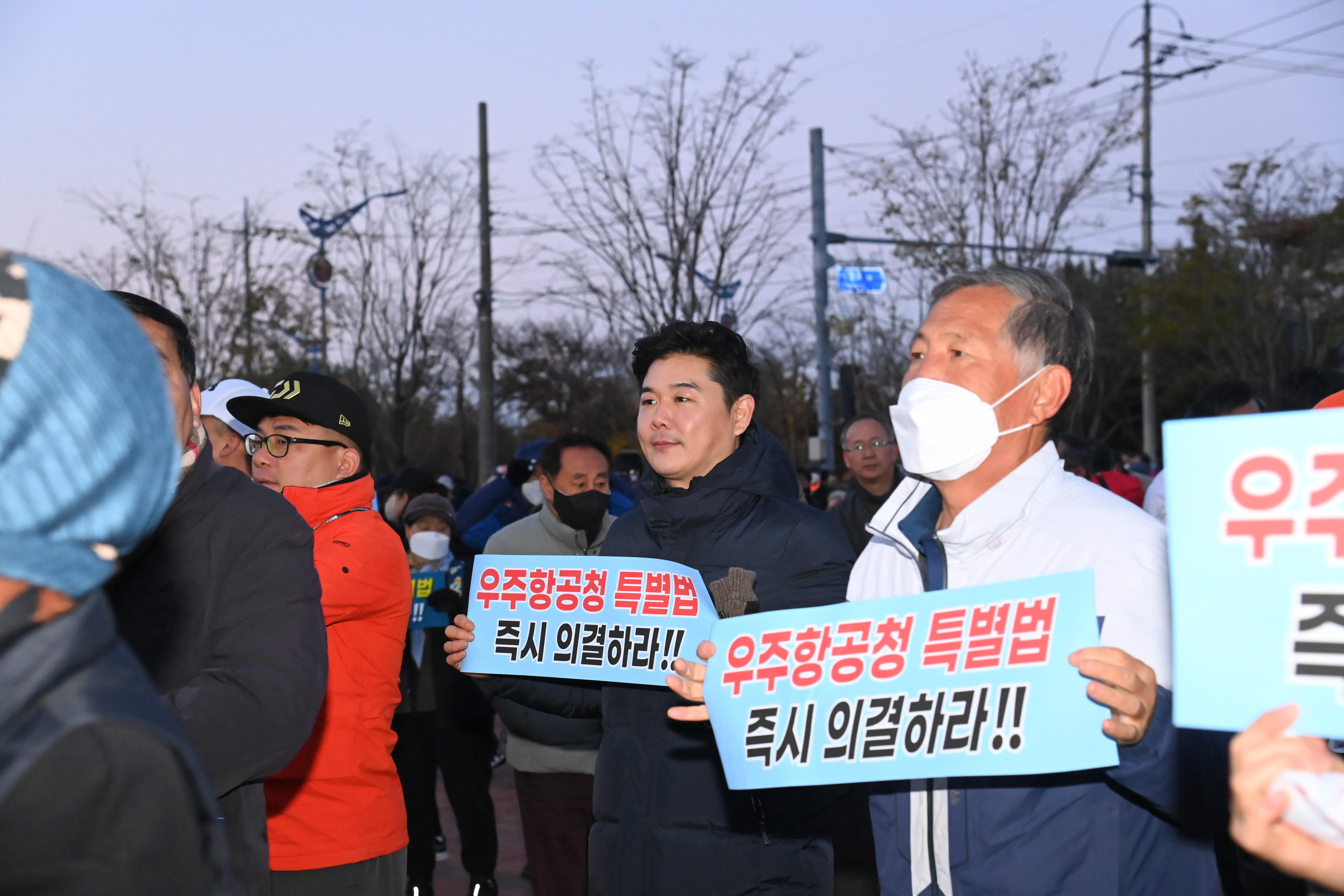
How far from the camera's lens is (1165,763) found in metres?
2.01

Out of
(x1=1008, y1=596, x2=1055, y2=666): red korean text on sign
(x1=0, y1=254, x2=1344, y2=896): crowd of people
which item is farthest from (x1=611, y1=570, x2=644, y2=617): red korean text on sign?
(x1=1008, y1=596, x2=1055, y2=666): red korean text on sign

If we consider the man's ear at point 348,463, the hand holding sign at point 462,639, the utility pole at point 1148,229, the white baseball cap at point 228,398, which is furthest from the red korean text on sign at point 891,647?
the utility pole at point 1148,229

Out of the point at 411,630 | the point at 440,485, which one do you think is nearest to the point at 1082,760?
the point at 411,630

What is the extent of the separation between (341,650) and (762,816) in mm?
1411

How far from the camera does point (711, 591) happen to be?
120 inches

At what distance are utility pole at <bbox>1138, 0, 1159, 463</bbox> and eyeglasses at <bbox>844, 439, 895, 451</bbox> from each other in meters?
20.9

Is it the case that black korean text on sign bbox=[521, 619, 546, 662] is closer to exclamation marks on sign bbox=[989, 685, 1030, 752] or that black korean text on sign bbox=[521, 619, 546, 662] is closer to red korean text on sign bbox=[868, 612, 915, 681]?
red korean text on sign bbox=[868, 612, 915, 681]

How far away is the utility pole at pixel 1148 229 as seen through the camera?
90.5 ft

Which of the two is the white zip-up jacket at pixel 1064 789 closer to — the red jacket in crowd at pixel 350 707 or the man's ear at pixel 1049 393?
the man's ear at pixel 1049 393

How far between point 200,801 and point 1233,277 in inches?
1070

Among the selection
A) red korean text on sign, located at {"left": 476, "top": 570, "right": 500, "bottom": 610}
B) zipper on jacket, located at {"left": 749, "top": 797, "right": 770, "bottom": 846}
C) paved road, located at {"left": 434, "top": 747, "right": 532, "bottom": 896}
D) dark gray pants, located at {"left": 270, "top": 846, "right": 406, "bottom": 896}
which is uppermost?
red korean text on sign, located at {"left": 476, "top": 570, "right": 500, "bottom": 610}

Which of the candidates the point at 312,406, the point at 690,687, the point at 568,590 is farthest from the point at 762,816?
the point at 312,406

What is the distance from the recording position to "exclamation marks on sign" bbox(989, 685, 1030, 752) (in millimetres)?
2041

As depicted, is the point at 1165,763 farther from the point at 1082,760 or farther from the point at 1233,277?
the point at 1233,277
